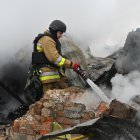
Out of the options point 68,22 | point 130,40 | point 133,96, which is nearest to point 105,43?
point 68,22

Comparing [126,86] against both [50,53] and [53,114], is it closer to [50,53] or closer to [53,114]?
[53,114]

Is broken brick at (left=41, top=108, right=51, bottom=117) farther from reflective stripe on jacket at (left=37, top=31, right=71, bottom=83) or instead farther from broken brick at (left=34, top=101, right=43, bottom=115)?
reflective stripe on jacket at (left=37, top=31, right=71, bottom=83)

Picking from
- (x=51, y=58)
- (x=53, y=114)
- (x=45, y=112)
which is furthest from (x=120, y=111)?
(x=51, y=58)

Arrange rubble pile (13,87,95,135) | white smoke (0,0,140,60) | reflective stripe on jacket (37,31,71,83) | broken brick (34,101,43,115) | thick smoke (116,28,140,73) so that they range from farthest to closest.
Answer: white smoke (0,0,140,60) → reflective stripe on jacket (37,31,71,83) → broken brick (34,101,43,115) → thick smoke (116,28,140,73) → rubble pile (13,87,95,135)

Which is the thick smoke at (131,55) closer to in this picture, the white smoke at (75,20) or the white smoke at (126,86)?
the white smoke at (126,86)

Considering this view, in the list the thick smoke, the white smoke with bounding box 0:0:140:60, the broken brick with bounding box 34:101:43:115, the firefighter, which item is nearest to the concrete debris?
the thick smoke

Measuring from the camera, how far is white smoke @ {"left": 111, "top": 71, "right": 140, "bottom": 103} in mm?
6305

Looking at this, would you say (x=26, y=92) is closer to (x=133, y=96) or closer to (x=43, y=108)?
(x=43, y=108)

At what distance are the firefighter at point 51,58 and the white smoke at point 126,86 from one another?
4.18 ft

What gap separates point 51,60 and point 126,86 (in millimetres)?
1868

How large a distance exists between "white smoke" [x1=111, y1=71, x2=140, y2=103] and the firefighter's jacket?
128 centimetres

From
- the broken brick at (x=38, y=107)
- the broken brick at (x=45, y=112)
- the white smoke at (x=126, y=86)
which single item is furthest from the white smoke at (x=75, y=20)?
the white smoke at (x=126, y=86)

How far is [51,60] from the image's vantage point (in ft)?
26.3

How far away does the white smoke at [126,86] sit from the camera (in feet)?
20.7
